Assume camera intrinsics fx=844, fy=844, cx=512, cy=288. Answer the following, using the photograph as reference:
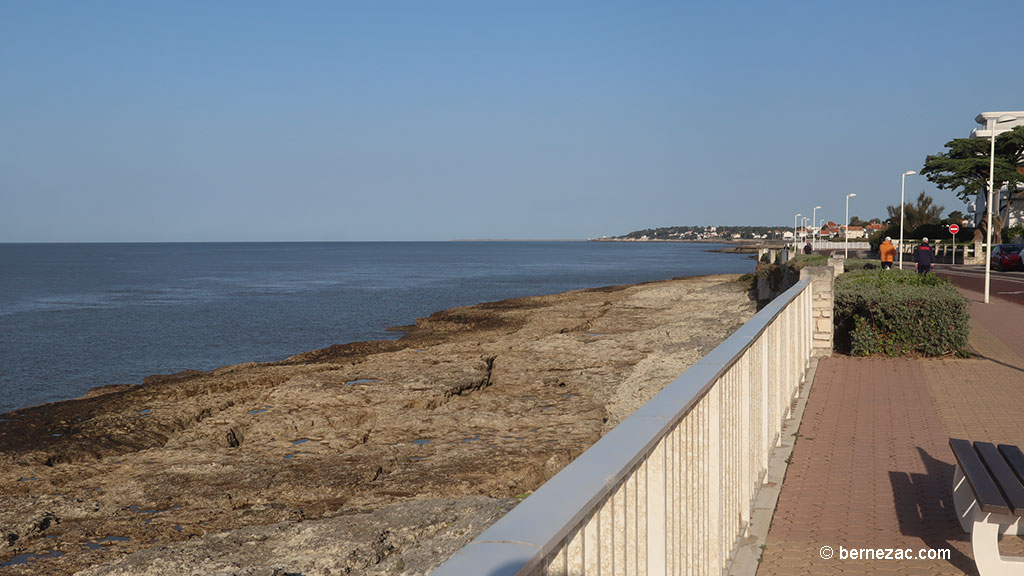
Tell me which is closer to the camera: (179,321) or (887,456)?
(887,456)

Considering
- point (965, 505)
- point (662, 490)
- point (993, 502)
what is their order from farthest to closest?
point (965, 505), point (993, 502), point (662, 490)

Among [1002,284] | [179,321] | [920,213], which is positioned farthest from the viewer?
[920,213]

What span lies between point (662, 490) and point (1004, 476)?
2720 mm

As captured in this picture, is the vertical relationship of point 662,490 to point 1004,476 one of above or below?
above

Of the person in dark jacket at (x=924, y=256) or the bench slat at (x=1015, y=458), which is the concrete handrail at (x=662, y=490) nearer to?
the bench slat at (x=1015, y=458)

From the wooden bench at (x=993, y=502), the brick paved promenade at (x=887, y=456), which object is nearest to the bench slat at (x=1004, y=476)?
the wooden bench at (x=993, y=502)

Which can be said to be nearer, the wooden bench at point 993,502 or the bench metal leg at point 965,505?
the wooden bench at point 993,502

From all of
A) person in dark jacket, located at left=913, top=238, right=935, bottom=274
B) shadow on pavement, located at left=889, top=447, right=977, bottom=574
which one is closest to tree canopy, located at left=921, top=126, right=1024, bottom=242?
person in dark jacket, located at left=913, top=238, right=935, bottom=274

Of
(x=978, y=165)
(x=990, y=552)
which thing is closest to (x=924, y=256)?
(x=990, y=552)

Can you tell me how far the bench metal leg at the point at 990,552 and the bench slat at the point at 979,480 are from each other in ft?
0.42

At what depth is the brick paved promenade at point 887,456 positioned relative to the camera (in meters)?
5.07

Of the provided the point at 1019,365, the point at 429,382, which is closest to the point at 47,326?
the point at 429,382

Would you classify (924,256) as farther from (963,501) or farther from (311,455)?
(963,501)

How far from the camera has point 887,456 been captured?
7.10 meters
